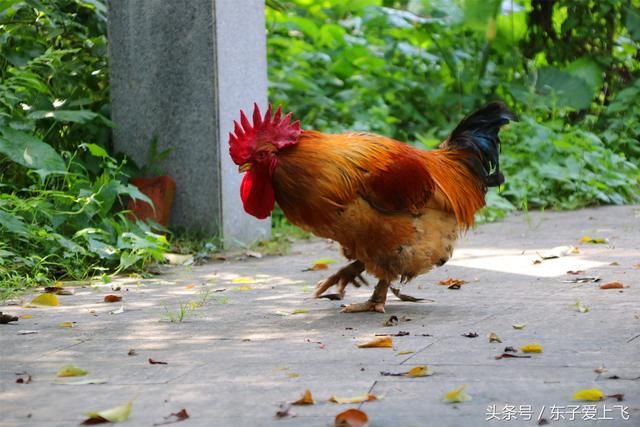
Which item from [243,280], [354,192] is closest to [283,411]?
[354,192]

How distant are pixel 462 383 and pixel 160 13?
558 cm

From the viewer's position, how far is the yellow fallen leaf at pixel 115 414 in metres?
3.32

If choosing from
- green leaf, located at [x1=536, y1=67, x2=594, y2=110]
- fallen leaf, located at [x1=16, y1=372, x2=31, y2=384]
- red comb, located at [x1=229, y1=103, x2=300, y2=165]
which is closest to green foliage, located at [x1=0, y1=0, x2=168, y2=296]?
red comb, located at [x1=229, y1=103, x2=300, y2=165]

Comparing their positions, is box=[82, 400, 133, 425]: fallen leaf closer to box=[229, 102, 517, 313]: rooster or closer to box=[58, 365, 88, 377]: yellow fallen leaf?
box=[58, 365, 88, 377]: yellow fallen leaf

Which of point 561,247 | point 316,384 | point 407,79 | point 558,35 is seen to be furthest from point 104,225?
point 558,35

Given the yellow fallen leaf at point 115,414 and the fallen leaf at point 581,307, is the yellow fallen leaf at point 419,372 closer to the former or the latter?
the yellow fallen leaf at point 115,414

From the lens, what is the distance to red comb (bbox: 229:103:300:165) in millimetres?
5233

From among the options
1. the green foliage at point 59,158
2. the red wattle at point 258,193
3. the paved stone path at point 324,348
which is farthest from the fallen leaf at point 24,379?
the green foliage at point 59,158

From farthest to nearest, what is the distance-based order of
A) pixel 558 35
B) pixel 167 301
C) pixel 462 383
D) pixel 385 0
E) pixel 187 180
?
1. pixel 385 0
2. pixel 558 35
3. pixel 187 180
4. pixel 167 301
5. pixel 462 383

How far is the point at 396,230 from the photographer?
5312 millimetres

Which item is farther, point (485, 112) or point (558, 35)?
point (558, 35)

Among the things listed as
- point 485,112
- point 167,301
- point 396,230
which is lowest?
point 167,301

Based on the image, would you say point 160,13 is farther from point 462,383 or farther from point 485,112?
point 462,383

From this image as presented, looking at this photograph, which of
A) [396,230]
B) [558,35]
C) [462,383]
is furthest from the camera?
→ [558,35]
